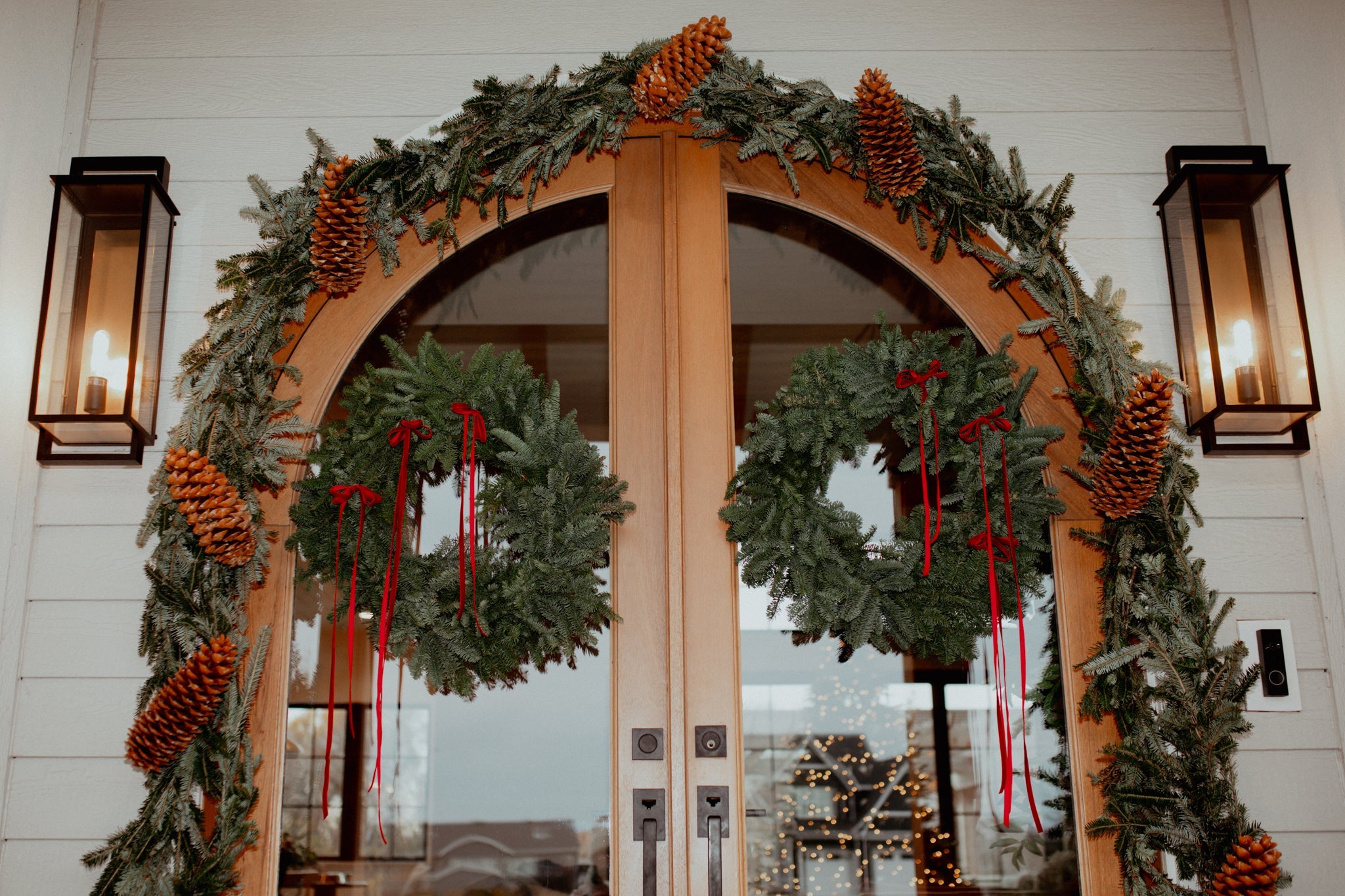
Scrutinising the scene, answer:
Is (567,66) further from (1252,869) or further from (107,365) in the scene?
(1252,869)

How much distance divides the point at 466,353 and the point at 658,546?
563 millimetres

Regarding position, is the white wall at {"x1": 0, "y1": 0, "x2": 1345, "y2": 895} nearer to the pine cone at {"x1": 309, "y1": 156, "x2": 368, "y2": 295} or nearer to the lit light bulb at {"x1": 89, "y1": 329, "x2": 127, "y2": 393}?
the lit light bulb at {"x1": 89, "y1": 329, "x2": 127, "y2": 393}

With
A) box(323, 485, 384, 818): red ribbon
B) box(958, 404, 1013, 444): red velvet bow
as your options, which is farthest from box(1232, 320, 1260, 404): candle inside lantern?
box(323, 485, 384, 818): red ribbon

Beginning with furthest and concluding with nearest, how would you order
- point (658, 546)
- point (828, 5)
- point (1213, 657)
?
point (828, 5), point (658, 546), point (1213, 657)

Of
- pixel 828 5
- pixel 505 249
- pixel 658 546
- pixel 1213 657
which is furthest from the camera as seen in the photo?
pixel 828 5

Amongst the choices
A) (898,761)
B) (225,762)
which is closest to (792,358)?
(898,761)

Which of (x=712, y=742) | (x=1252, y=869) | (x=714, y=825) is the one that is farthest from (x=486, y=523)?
(x=1252, y=869)

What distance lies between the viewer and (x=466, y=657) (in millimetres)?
2016

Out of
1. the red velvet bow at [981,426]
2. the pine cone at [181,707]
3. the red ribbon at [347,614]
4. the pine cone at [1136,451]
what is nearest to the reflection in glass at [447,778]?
the red ribbon at [347,614]

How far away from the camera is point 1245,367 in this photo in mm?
2080

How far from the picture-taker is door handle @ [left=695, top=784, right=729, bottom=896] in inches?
77.5

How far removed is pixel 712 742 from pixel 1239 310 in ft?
4.39

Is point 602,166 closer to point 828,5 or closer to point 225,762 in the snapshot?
point 828,5

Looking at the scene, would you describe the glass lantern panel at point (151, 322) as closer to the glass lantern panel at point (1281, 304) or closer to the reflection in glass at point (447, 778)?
the reflection in glass at point (447, 778)
